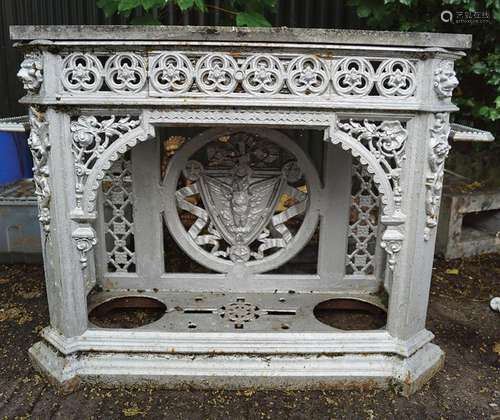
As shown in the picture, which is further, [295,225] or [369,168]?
[295,225]

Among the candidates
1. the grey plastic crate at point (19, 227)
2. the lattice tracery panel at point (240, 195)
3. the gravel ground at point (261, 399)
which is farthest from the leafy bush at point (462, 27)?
the gravel ground at point (261, 399)

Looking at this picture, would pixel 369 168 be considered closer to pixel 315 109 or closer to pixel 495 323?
pixel 315 109

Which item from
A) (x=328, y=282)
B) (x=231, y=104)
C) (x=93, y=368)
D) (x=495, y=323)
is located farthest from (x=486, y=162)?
(x=93, y=368)

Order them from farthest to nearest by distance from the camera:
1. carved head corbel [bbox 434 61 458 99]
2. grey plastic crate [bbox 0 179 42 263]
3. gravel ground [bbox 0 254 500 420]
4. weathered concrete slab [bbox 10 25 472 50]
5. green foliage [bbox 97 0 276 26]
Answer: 1. grey plastic crate [bbox 0 179 42 263]
2. green foliage [bbox 97 0 276 26]
3. gravel ground [bbox 0 254 500 420]
4. carved head corbel [bbox 434 61 458 99]
5. weathered concrete slab [bbox 10 25 472 50]

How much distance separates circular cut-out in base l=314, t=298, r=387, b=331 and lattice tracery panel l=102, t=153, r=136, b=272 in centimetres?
123

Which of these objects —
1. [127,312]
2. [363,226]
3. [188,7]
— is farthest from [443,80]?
[127,312]

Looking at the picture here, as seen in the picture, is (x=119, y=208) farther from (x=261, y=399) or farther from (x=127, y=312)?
(x=261, y=399)

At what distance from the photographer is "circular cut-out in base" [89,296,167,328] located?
3062 millimetres

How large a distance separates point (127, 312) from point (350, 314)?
1.41 meters

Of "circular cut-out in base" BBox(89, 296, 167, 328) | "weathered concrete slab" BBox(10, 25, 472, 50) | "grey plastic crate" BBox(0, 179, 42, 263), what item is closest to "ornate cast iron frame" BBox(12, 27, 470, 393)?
"weathered concrete slab" BBox(10, 25, 472, 50)

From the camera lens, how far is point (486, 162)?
441cm

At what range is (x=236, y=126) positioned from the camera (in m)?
2.29

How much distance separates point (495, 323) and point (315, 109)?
A: 2002 millimetres

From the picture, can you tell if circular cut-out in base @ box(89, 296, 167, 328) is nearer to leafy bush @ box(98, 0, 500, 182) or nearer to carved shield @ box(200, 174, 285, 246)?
carved shield @ box(200, 174, 285, 246)
